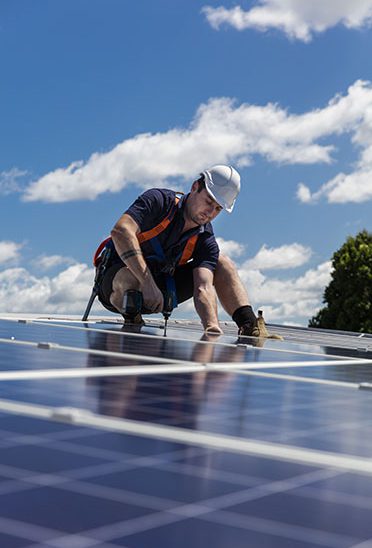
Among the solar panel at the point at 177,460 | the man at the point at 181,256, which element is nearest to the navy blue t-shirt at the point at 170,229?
the man at the point at 181,256

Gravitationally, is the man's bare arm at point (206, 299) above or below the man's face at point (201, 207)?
below

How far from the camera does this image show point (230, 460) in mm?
1755

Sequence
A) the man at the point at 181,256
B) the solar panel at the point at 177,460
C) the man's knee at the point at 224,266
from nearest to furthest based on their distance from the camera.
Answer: the solar panel at the point at 177,460
the man at the point at 181,256
the man's knee at the point at 224,266

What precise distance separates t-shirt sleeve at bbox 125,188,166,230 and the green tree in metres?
26.4

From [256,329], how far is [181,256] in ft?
3.45

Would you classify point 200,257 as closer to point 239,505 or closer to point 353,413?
point 353,413

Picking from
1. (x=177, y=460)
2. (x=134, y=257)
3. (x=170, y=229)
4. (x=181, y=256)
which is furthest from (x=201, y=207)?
(x=177, y=460)

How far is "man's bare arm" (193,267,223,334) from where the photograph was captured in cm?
834

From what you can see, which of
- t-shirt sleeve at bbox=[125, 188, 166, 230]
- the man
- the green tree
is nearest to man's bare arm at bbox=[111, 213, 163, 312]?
the man

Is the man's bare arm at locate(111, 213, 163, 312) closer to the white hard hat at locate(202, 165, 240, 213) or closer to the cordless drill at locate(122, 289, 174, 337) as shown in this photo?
the cordless drill at locate(122, 289, 174, 337)

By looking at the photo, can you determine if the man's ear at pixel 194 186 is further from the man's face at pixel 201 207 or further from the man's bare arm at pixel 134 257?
the man's bare arm at pixel 134 257

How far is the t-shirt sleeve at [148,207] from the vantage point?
26.9 ft

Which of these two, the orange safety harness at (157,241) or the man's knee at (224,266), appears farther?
the man's knee at (224,266)

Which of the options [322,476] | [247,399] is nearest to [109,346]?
[247,399]
